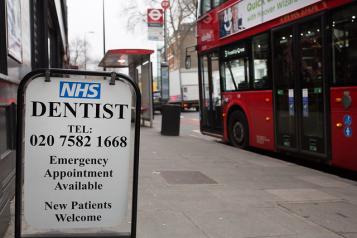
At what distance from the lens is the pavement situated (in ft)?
17.2

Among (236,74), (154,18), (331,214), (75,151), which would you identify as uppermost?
(154,18)

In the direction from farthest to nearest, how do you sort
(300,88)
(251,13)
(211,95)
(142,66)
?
1. (142,66)
2. (211,95)
3. (251,13)
4. (300,88)

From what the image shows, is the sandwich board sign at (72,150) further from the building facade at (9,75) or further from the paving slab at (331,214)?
the paving slab at (331,214)

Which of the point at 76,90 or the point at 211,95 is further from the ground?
the point at 211,95

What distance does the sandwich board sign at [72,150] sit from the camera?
3.67m

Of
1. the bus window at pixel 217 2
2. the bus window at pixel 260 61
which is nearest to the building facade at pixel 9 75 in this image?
the bus window at pixel 260 61

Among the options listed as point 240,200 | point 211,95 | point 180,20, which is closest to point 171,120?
point 211,95

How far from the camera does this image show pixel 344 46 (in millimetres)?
8047

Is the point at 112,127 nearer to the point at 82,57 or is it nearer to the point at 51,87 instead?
the point at 51,87

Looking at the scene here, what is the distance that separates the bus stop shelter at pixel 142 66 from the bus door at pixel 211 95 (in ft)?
15.9

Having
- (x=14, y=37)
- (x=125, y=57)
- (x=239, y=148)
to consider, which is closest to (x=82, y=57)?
(x=125, y=57)

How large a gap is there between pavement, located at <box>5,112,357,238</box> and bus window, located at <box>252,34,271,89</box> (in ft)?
5.15

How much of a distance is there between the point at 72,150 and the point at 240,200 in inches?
132

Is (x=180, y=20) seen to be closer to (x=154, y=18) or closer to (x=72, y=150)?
(x=154, y=18)
